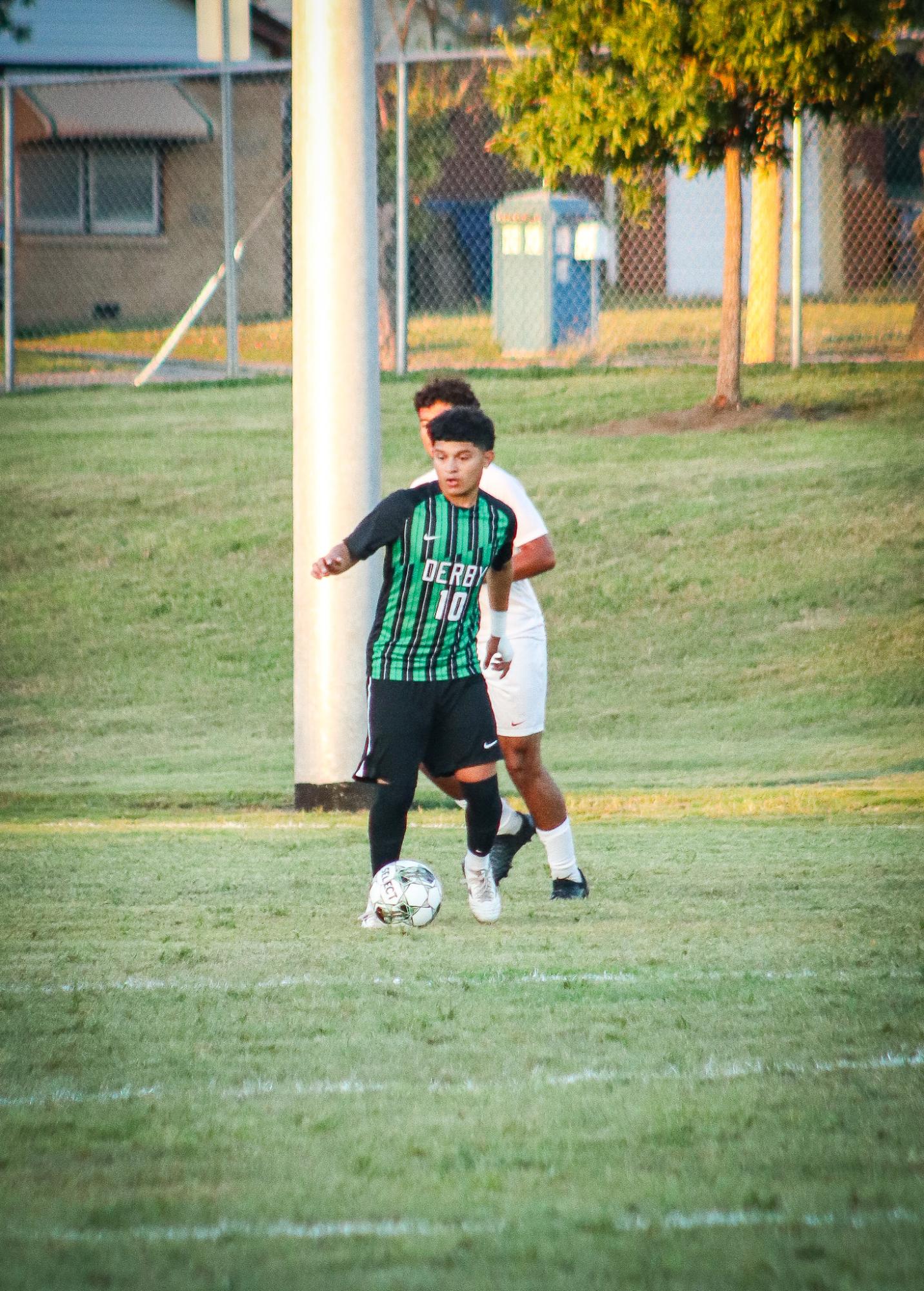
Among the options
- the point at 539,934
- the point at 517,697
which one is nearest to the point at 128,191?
the point at 517,697

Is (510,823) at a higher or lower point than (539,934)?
higher

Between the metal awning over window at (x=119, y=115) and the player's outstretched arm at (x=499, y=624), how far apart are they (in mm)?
17338

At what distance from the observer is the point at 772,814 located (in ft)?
29.8

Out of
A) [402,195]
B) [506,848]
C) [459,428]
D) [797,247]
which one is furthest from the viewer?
[402,195]

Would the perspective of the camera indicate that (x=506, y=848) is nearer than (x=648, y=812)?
Yes

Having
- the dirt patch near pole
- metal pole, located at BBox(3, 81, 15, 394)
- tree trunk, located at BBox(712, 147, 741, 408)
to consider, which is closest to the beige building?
metal pole, located at BBox(3, 81, 15, 394)

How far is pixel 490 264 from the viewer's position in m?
17.0

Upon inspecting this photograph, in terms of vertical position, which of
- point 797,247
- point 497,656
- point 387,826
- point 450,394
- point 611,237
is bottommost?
point 387,826

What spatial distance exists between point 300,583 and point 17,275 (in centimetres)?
1332

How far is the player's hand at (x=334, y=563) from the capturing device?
224 inches

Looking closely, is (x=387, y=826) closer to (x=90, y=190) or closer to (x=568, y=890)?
(x=568, y=890)

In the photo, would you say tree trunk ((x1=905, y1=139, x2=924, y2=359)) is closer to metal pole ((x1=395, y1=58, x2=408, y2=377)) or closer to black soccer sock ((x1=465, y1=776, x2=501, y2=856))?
metal pole ((x1=395, y1=58, x2=408, y2=377))

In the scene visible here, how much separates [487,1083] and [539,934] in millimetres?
1863

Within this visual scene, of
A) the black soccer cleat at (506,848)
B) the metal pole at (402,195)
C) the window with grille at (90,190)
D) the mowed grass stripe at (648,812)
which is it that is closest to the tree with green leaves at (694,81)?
the metal pole at (402,195)
